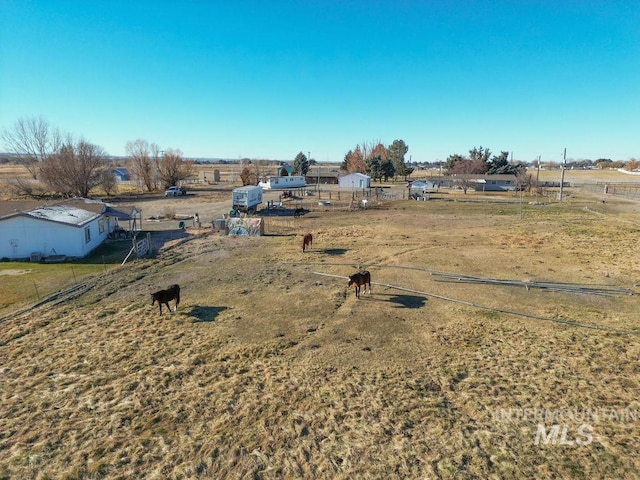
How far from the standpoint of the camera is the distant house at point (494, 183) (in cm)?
7491

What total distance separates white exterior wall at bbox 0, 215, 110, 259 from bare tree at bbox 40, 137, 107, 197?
121ft

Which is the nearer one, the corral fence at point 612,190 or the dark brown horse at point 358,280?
the dark brown horse at point 358,280

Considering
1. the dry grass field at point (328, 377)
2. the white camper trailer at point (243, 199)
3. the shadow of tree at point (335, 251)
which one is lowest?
the dry grass field at point (328, 377)

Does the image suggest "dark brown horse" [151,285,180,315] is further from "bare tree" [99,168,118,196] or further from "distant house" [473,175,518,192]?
"distant house" [473,175,518,192]

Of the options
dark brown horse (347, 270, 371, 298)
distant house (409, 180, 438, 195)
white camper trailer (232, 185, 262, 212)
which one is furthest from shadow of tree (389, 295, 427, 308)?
distant house (409, 180, 438, 195)

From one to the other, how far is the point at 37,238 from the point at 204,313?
1631 cm

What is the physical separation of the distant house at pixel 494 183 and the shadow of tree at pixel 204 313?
237 ft

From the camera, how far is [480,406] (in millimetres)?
8539

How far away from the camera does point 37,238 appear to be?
2291 centimetres

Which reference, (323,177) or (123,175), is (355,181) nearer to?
(323,177)

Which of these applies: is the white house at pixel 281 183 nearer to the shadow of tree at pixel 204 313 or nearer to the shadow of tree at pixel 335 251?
the shadow of tree at pixel 335 251

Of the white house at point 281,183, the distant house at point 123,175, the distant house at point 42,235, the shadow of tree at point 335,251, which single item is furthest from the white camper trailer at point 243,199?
the distant house at point 123,175

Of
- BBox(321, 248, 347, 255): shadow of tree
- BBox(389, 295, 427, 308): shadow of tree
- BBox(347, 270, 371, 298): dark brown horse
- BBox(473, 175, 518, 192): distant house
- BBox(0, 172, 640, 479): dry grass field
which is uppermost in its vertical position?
BBox(473, 175, 518, 192): distant house

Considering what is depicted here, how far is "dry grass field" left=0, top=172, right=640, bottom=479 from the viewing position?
278 inches
